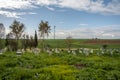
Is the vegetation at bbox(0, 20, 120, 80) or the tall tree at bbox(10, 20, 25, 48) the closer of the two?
the vegetation at bbox(0, 20, 120, 80)

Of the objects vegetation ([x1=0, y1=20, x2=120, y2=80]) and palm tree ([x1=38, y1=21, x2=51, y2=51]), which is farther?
palm tree ([x1=38, y1=21, x2=51, y2=51])

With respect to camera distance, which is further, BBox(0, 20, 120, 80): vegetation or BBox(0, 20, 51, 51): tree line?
BBox(0, 20, 51, 51): tree line

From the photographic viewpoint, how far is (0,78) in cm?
1578

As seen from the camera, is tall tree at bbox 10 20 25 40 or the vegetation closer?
the vegetation

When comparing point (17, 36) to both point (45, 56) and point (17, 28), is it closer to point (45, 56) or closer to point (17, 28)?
point (17, 28)

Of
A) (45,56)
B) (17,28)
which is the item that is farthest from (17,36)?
(45,56)

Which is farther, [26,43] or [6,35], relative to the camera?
[26,43]

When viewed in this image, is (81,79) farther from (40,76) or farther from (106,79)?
(40,76)

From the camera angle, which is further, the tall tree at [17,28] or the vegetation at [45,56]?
the tall tree at [17,28]

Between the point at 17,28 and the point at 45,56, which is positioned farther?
the point at 17,28

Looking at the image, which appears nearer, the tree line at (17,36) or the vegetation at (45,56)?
the vegetation at (45,56)

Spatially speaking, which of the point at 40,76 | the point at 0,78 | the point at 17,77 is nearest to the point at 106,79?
the point at 40,76

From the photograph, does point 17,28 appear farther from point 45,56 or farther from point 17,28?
point 45,56

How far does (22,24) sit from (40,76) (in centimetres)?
4923
